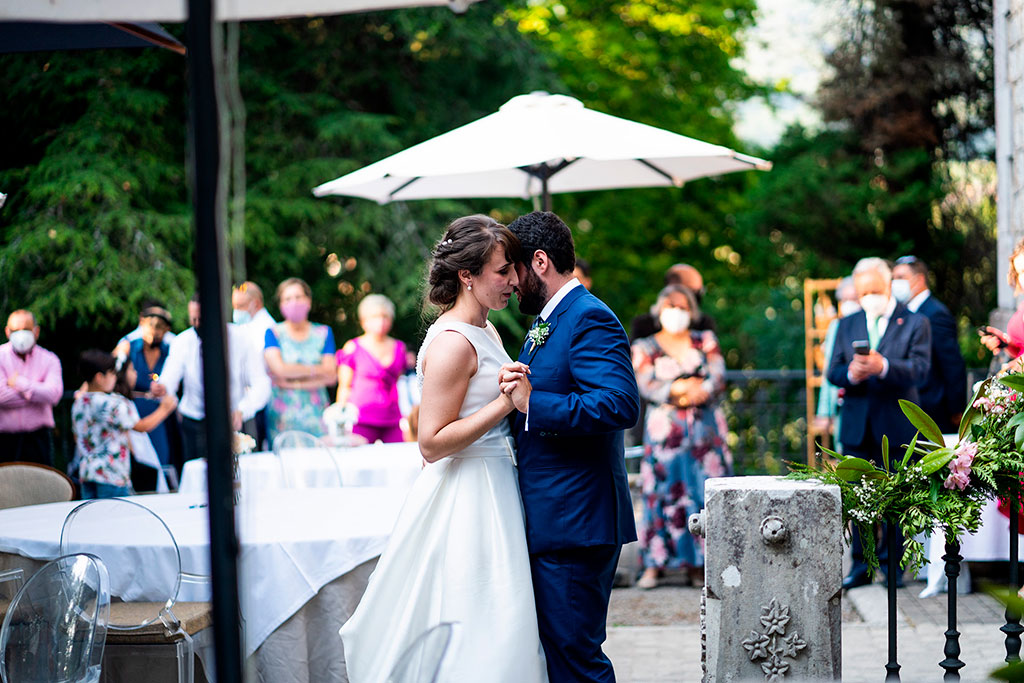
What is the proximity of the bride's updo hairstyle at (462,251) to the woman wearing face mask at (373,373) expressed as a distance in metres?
3.74

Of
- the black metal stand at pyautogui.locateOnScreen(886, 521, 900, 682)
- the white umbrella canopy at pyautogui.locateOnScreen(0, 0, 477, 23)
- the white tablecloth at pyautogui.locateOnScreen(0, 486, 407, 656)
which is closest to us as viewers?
the white umbrella canopy at pyautogui.locateOnScreen(0, 0, 477, 23)

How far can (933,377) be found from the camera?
6871mm

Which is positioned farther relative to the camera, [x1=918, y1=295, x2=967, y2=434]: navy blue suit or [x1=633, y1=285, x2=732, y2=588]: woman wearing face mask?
[x1=633, y1=285, x2=732, y2=588]: woman wearing face mask

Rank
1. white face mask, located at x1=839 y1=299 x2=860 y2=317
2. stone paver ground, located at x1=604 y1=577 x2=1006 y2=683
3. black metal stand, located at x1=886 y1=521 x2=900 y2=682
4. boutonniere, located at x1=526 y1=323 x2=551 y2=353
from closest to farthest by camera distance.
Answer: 1. boutonniere, located at x1=526 y1=323 x2=551 y2=353
2. black metal stand, located at x1=886 y1=521 x2=900 y2=682
3. stone paver ground, located at x1=604 y1=577 x2=1006 y2=683
4. white face mask, located at x1=839 y1=299 x2=860 y2=317

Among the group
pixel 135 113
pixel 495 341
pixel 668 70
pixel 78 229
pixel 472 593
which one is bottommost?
pixel 472 593

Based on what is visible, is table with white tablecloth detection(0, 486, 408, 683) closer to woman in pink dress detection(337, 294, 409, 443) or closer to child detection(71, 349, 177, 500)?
child detection(71, 349, 177, 500)

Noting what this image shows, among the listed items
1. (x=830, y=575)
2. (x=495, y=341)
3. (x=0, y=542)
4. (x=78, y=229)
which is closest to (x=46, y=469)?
(x=0, y=542)

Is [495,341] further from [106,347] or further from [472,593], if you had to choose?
[106,347]

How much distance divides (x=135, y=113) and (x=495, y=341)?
11.7 m

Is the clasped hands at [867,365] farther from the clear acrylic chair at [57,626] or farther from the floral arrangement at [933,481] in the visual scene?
the clear acrylic chair at [57,626]

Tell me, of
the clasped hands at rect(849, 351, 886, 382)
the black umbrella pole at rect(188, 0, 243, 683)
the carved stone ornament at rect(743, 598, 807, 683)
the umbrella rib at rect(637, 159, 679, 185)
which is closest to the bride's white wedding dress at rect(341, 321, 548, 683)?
the carved stone ornament at rect(743, 598, 807, 683)

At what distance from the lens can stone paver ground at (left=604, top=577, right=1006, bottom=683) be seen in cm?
493

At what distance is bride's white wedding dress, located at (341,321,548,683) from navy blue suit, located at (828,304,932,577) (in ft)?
11.8

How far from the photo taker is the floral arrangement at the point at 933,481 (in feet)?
11.6
